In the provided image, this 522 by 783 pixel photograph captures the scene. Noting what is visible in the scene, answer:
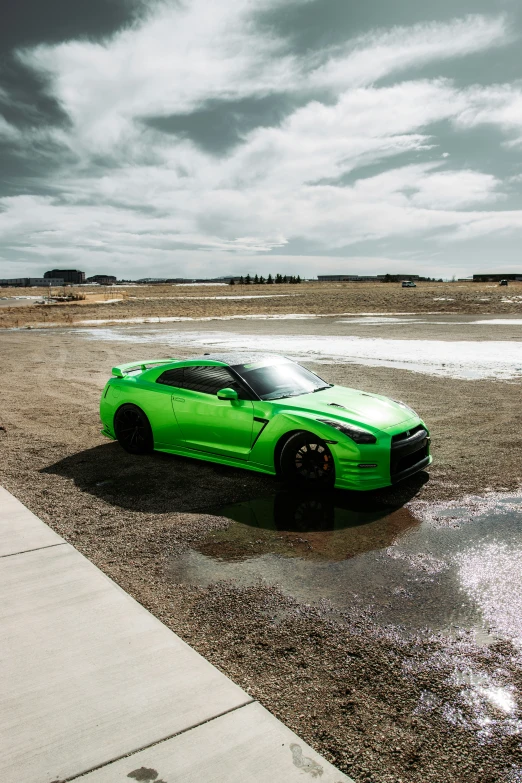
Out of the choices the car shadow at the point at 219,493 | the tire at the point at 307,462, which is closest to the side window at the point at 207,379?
the car shadow at the point at 219,493

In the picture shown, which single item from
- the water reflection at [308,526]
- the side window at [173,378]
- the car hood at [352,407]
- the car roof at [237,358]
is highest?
the car roof at [237,358]

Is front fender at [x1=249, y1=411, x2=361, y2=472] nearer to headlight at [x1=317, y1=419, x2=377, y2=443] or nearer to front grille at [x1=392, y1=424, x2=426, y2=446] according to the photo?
headlight at [x1=317, y1=419, x2=377, y2=443]

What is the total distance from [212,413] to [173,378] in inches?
33.9

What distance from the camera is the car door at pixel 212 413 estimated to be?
22.8 feet

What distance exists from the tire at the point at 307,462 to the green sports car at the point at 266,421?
1cm

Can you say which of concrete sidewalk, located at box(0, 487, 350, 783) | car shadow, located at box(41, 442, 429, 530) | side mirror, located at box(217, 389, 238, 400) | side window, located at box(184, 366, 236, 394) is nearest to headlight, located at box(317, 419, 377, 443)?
car shadow, located at box(41, 442, 429, 530)

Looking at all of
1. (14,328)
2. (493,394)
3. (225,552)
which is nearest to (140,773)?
→ (225,552)

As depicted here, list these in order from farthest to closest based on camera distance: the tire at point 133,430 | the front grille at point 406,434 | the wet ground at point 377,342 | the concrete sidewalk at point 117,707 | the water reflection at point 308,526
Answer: the wet ground at point 377,342 < the tire at point 133,430 < the front grille at point 406,434 < the water reflection at point 308,526 < the concrete sidewalk at point 117,707

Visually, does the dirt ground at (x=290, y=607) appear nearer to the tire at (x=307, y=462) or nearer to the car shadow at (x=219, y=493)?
the car shadow at (x=219, y=493)

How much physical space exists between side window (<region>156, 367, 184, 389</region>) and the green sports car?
15 millimetres

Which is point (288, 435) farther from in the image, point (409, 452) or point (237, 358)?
point (237, 358)

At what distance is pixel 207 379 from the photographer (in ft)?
24.4

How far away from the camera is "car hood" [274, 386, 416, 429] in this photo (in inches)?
256

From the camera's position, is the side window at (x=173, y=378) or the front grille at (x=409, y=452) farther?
the side window at (x=173, y=378)
